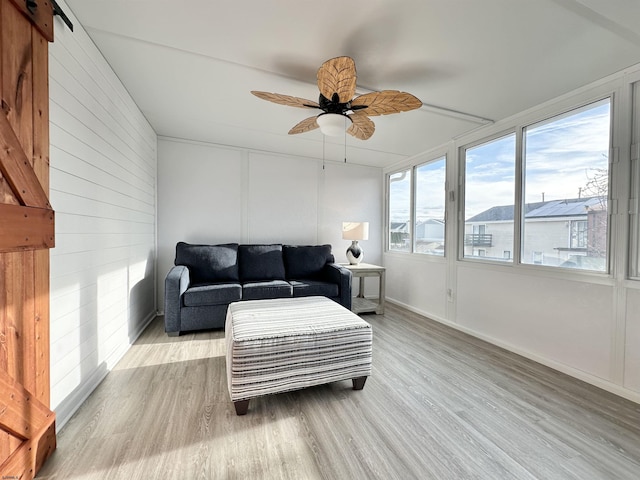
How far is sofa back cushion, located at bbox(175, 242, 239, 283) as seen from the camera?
10.7ft

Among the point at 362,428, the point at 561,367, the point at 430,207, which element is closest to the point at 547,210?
the point at 561,367

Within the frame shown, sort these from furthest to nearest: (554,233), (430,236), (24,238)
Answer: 1. (430,236)
2. (554,233)
3. (24,238)

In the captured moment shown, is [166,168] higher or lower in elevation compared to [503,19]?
lower

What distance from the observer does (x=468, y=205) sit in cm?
320

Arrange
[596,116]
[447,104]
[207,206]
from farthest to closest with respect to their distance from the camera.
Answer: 1. [207,206]
2. [447,104]
3. [596,116]

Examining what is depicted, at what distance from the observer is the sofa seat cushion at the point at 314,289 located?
329 cm

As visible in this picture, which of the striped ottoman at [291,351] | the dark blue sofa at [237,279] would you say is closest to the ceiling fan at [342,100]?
the striped ottoman at [291,351]

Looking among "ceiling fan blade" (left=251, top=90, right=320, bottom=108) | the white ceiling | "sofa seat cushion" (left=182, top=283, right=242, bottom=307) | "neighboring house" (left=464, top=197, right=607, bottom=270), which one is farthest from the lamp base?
"ceiling fan blade" (left=251, top=90, right=320, bottom=108)

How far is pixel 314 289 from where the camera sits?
11.0 feet

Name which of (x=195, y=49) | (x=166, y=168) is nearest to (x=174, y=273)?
(x=166, y=168)

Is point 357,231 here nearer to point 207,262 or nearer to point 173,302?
point 207,262

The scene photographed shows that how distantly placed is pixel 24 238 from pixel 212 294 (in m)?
1.90

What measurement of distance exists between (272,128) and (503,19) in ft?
7.45

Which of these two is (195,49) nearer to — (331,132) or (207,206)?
(331,132)
